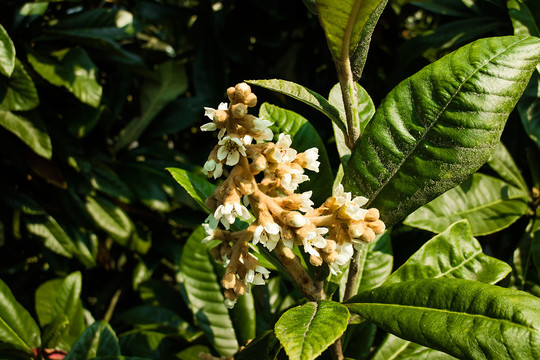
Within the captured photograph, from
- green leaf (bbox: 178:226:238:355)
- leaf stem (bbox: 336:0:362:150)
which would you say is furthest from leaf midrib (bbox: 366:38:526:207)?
green leaf (bbox: 178:226:238:355)

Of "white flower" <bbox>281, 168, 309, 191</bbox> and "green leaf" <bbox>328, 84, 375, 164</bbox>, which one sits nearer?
"white flower" <bbox>281, 168, 309, 191</bbox>

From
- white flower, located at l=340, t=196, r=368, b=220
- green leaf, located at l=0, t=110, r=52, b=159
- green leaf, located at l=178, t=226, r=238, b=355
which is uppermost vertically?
white flower, located at l=340, t=196, r=368, b=220

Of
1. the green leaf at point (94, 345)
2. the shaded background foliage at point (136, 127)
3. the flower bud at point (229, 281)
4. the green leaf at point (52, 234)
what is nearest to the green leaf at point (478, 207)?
the shaded background foliage at point (136, 127)

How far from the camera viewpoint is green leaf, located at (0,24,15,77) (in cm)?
156

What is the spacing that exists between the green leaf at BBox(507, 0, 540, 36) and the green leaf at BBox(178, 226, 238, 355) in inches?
48.5

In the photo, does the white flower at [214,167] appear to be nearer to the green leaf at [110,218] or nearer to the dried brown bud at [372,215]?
the dried brown bud at [372,215]

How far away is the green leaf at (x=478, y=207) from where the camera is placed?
4.50 ft

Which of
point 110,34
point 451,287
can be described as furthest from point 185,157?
point 451,287

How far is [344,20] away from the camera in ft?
2.58

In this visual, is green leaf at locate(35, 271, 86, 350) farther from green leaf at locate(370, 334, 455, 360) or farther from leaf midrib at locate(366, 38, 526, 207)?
leaf midrib at locate(366, 38, 526, 207)

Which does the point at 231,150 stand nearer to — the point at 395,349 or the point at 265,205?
the point at 265,205

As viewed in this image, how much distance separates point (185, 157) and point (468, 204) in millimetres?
1491

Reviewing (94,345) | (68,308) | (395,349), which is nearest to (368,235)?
(395,349)

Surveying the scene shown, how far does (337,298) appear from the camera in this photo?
1.22m
